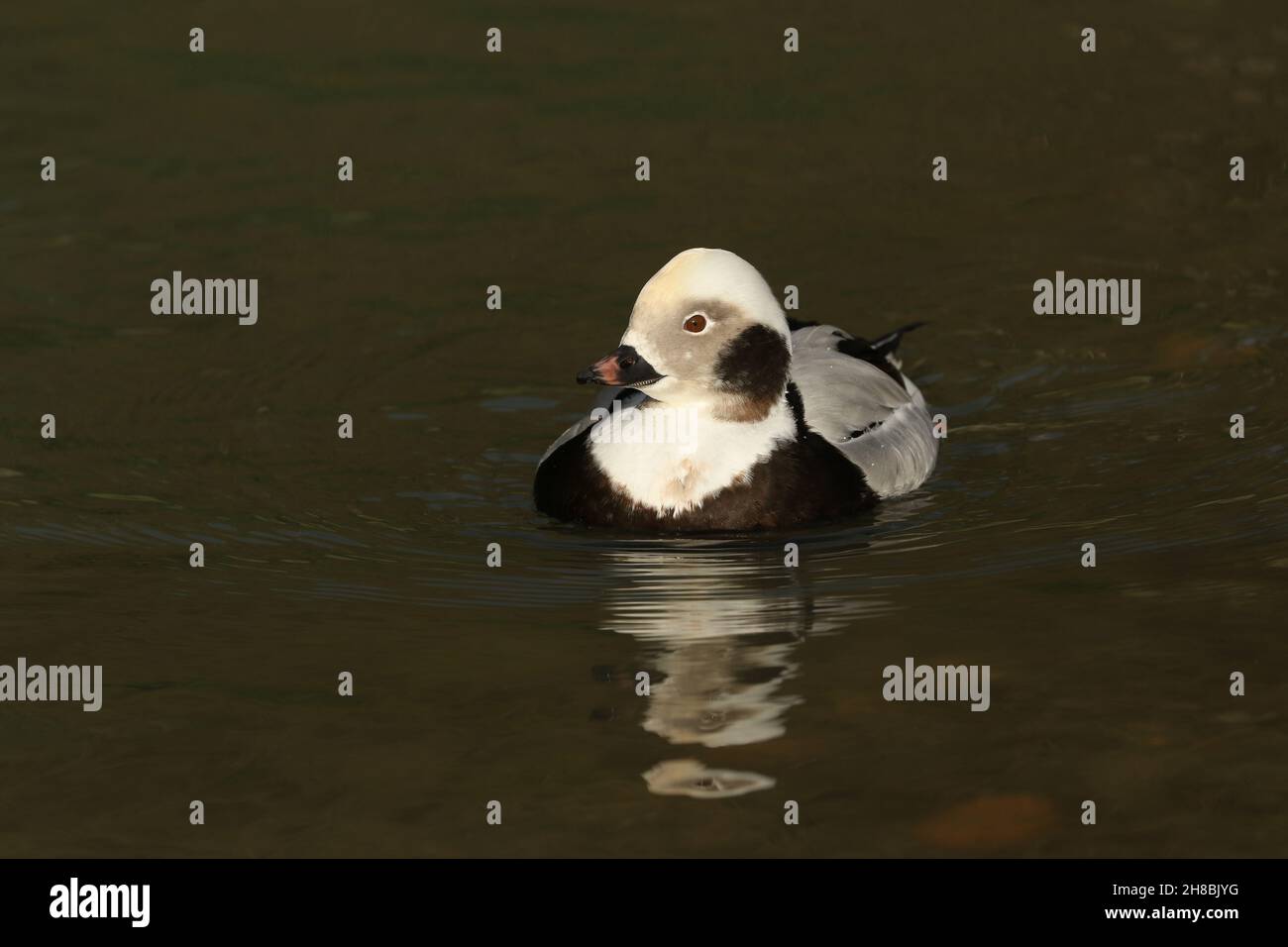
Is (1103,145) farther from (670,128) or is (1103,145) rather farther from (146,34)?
(146,34)

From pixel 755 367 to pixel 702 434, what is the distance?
0.44 metres

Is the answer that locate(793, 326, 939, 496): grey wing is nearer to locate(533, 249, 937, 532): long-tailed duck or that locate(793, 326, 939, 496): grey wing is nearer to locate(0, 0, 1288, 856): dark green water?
locate(533, 249, 937, 532): long-tailed duck

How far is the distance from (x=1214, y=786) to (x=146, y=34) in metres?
15.2

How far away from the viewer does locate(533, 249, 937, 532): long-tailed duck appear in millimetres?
11789

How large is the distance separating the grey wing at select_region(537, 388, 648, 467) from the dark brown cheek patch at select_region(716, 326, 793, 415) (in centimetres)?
61

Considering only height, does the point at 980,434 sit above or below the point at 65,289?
below

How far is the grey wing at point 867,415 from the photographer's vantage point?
508 inches

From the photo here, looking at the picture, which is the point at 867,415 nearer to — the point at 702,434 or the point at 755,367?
the point at 755,367

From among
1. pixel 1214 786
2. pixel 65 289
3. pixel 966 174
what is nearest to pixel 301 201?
pixel 65 289

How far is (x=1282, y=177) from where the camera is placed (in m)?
18.7

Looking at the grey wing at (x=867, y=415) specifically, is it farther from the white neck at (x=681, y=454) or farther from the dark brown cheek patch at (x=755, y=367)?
the white neck at (x=681, y=454)

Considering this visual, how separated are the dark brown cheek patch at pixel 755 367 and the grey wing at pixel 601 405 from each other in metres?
0.61

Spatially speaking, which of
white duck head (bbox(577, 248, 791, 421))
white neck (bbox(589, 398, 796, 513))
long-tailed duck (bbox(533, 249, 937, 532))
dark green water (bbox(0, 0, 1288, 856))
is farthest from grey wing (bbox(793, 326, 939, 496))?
white duck head (bbox(577, 248, 791, 421))

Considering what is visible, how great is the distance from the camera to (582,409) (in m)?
14.7
